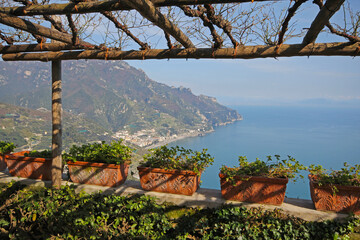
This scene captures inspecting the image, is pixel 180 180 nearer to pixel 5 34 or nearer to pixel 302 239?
pixel 302 239

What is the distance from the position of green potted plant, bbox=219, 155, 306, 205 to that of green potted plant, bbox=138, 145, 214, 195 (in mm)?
354

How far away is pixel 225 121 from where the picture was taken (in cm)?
10731

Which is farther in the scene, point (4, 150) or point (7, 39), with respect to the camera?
point (4, 150)

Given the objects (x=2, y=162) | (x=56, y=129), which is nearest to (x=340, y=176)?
(x=56, y=129)

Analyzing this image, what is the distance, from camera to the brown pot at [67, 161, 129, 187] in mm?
3562

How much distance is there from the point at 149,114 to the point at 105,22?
337 feet

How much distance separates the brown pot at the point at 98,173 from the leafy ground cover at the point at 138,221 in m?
0.29

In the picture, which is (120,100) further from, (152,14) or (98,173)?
(152,14)

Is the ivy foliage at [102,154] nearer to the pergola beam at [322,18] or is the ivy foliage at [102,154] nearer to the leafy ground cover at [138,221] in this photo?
the leafy ground cover at [138,221]

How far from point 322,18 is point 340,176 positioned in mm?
1930

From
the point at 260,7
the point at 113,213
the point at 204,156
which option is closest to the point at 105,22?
the point at 260,7

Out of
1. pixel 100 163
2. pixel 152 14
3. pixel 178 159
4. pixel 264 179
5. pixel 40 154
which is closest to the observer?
pixel 152 14

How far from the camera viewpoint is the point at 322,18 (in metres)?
1.76

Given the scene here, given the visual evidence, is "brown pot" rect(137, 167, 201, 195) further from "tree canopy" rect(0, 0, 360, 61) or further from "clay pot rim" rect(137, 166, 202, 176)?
"tree canopy" rect(0, 0, 360, 61)
